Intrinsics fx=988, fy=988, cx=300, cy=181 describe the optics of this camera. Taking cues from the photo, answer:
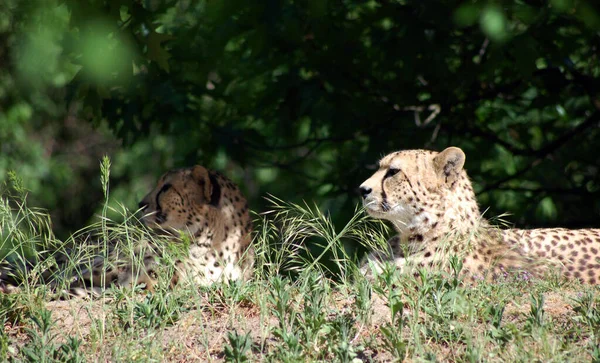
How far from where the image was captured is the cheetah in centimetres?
548

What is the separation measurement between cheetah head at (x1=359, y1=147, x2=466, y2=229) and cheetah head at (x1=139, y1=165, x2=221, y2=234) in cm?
114

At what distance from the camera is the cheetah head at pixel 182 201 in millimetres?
6234

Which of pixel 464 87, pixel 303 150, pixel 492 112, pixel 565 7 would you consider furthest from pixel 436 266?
pixel 303 150

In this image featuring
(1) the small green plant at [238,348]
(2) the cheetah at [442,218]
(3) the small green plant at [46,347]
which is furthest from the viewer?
(2) the cheetah at [442,218]

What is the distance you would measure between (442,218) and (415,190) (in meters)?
0.22

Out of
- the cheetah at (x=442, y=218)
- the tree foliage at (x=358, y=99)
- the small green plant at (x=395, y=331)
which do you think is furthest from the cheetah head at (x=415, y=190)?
the tree foliage at (x=358, y=99)

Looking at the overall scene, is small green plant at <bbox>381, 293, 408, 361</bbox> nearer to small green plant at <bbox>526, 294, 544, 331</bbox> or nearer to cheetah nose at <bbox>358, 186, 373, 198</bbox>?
small green plant at <bbox>526, 294, 544, 331</bbox>

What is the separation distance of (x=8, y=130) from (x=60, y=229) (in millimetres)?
1376

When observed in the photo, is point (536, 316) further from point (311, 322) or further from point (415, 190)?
point (415, 190)

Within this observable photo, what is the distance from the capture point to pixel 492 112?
8680mm

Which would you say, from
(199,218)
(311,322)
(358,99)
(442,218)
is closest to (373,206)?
(442,218)

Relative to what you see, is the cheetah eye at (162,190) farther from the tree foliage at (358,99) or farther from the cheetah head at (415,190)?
the cheetah head at (415,190)

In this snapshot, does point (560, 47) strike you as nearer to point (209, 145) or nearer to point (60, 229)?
point (209, 145)

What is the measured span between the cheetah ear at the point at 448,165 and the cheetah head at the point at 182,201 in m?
1.51
